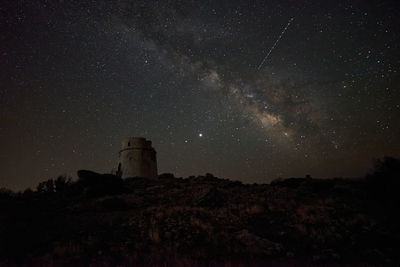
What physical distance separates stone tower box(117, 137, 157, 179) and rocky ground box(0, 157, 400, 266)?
14.3m

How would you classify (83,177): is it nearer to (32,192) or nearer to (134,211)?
(32,192)

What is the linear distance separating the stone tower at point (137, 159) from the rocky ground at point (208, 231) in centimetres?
1428

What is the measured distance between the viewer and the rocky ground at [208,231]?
830cm

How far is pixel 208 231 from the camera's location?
436 inches

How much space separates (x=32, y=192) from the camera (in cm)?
2542

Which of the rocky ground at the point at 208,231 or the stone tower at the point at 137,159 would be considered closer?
the rocky ground at the point at 208,231

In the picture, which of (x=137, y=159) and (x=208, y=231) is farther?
(x=137, y=159)

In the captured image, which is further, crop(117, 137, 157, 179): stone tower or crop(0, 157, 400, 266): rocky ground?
crop(117, 137, 157, 179): stone tower

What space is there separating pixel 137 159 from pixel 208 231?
2425 centimetres

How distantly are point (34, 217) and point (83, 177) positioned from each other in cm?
1125

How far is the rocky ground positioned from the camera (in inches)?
327

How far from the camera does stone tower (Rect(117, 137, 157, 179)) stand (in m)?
33.4

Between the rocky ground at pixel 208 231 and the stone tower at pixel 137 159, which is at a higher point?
the stone tower at pixel 137 159

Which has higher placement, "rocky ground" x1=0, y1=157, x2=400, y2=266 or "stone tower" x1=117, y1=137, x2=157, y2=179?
"stone tower" x1=117, y1=137, x2=157, y2=179
